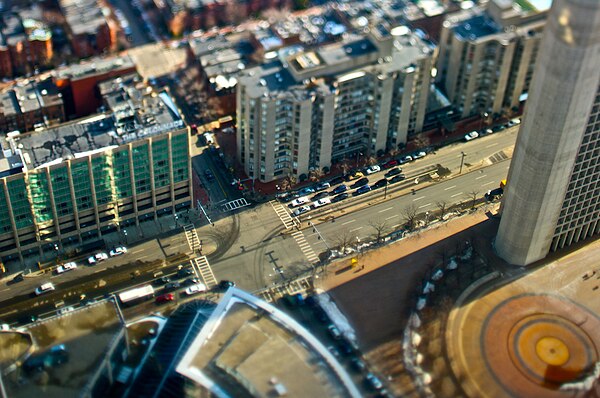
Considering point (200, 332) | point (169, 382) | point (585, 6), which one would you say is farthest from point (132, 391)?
point (585, 6)

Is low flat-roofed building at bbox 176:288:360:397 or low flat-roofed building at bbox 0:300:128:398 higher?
low flat-roofed building at bbox 176:288:360:397

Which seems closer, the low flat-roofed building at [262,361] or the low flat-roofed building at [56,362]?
the low flat-roofed building at [262,361]

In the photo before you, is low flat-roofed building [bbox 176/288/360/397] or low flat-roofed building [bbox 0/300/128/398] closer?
low flat-roofed building [bbox 176/288/360/397]

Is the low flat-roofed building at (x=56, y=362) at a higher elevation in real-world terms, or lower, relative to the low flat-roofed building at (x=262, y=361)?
lower

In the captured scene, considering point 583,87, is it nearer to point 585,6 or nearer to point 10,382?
point 585,6

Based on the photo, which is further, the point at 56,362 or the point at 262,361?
the point at 56,362
